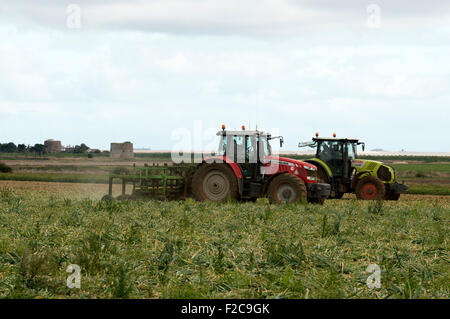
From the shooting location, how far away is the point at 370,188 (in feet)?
60.1

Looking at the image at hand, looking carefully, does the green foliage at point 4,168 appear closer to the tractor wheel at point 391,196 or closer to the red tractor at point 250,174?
the red tractor at point 250,174

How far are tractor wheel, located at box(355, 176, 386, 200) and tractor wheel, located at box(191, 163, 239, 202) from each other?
19.8 ft

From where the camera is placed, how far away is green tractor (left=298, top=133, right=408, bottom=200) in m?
17.7

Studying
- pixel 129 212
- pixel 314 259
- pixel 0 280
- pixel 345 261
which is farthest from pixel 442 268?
pixel 129 212

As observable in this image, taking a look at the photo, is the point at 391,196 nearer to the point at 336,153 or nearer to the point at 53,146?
the point at 336,153

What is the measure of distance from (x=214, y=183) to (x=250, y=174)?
114 centimetres

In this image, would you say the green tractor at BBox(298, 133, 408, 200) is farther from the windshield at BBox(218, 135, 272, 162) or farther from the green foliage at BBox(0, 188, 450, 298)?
the green foliage at BBox(0, 188, 450, 298)

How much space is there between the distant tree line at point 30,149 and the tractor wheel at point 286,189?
229 feet

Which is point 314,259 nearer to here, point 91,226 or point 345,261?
point 345,261

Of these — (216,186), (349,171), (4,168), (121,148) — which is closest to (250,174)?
(216,186)

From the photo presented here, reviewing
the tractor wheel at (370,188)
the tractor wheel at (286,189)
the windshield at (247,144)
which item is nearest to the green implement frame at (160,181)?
the windshield at (247,144)
